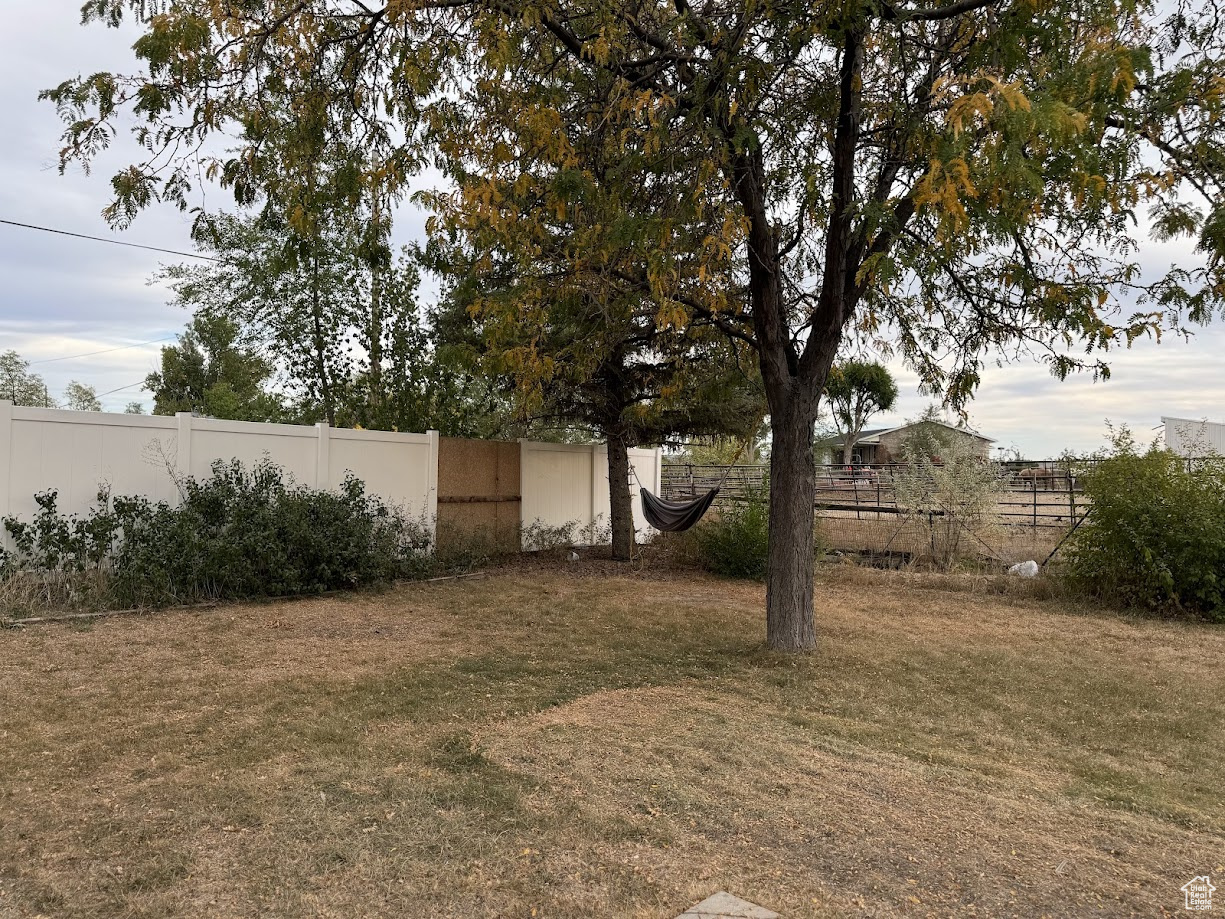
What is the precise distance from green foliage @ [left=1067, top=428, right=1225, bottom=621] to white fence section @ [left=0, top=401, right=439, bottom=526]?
7.44 m

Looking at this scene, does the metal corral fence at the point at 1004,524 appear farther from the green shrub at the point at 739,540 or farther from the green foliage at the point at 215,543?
the green foliage at the point at 215,543

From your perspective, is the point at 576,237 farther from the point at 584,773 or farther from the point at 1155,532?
the point at 1155,532

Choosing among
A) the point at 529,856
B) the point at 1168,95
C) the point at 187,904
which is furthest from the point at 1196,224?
the point at 187,904

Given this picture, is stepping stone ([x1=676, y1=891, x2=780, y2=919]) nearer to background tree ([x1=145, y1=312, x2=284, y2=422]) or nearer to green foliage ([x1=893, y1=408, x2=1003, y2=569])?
green foliage ([x1=893, y1=408, x2=1003, y2=569])

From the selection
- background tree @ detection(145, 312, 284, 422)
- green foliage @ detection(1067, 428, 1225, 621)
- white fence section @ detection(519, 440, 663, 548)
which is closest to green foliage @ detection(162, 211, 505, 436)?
white fence section @ detection(519, 440, 663, 548)

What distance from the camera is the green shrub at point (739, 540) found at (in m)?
9.62

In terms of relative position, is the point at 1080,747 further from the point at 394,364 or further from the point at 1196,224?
the point at 394,364

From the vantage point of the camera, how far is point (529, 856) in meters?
2.50

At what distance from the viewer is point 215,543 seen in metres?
6.67

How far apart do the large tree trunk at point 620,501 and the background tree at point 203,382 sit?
8845mm

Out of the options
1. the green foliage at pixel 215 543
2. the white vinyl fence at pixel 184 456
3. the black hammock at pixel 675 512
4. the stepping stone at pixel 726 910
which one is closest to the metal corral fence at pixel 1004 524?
the black hammock at pixel 675 512

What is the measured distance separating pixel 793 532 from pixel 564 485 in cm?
653

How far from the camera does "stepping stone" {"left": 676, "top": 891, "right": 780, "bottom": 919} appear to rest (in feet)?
7.07

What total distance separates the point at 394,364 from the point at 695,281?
6918mm
